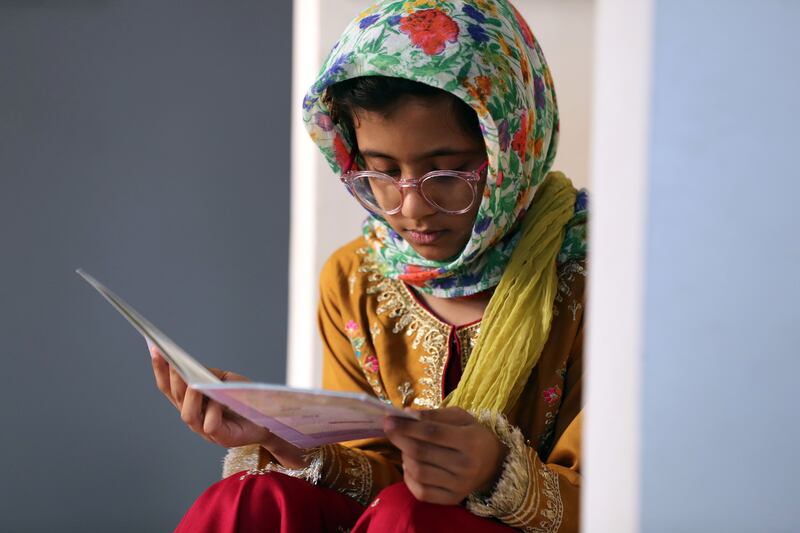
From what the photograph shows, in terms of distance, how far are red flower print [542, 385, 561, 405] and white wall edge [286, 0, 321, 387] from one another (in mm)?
781

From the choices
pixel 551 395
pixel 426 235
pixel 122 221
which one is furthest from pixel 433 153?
pixel 122 221

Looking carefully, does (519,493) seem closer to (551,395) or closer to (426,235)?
(551,395)

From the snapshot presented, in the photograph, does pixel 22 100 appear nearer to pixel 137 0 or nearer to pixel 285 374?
pixel 137 0

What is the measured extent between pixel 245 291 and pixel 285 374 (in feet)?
0.72

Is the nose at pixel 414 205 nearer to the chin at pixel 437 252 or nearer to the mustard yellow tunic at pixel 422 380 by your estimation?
the chin at pixel 437 252

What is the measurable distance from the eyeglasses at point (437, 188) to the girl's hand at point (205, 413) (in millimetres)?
327

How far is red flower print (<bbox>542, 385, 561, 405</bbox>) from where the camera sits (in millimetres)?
1351

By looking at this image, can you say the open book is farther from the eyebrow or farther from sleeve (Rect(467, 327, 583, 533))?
the eyebrow

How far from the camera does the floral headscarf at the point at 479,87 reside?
1.31m

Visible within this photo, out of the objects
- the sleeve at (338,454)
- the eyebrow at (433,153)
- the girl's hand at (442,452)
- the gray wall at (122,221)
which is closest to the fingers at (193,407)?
the sleeve at (338,454)

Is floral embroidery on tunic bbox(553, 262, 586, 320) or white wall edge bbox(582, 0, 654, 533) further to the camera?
floral embroidery on tunic bbox(553, 262, 586, 320)

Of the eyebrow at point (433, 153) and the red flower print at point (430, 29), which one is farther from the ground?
the red flower print at point (430, 29)

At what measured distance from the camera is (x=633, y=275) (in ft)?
2.60

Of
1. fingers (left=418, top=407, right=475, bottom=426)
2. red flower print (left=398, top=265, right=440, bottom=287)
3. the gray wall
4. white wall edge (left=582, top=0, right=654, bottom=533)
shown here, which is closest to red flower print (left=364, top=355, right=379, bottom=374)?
red flower print (left=398, top=265, right=440, bottom=287)
